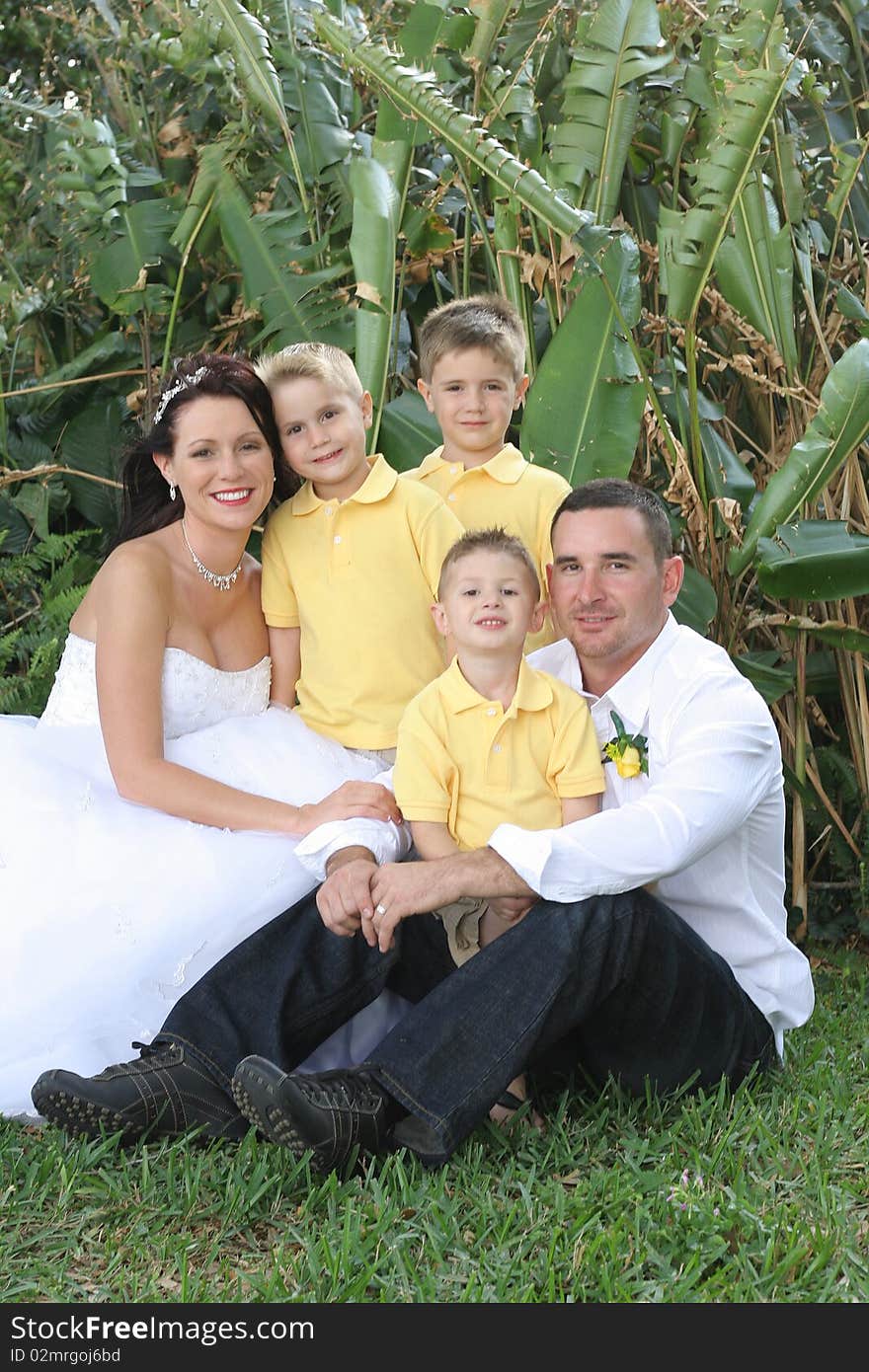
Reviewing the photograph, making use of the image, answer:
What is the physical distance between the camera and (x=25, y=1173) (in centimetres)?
258

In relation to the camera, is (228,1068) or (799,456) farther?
(799,456)

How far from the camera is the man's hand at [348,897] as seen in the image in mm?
2709

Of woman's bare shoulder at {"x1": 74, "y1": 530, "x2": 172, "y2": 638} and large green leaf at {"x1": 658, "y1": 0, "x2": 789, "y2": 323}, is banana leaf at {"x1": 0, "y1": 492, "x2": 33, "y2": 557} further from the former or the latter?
large green leaf at {"x1": 658, "y1": 0, "x2": 789, "y2": 323}

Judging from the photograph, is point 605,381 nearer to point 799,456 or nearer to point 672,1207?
point 799,456

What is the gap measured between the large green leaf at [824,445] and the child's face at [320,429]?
1.21 m

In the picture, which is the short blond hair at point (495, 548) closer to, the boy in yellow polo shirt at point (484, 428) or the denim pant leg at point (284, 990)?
the boy in yellow polo shirt at point (484, 428)

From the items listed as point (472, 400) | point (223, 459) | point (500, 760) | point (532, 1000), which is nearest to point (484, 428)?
point (472, 400)

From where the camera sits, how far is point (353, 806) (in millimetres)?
2988

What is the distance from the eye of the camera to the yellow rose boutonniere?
9.46 ft

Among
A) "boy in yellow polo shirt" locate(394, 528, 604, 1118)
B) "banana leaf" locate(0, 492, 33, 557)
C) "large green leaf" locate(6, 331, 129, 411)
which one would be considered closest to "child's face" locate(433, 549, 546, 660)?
"boy in yellow polo shirt" locate(394, 528, 604, 1118)

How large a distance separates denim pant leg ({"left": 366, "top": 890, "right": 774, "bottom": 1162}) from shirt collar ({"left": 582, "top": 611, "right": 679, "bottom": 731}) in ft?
1.59

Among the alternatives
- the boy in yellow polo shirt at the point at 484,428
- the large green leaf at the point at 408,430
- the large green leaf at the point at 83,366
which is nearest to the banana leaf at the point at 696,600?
the boy in yellow polo shirt at the point at 484,428

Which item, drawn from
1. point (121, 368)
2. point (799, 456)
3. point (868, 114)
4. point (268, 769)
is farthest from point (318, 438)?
point (868, 114)

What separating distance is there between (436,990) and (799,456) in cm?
202
